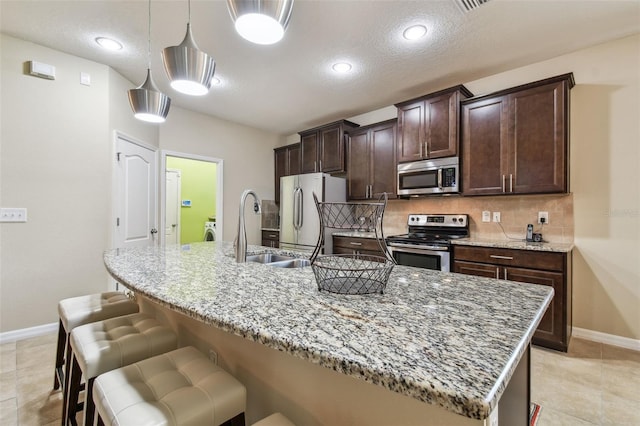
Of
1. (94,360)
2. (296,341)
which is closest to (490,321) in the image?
(296,341)

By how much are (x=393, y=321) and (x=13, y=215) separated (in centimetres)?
343

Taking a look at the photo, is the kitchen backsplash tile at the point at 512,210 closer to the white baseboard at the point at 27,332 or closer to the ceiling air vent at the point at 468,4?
the ceiling air vent at the point at 468,4

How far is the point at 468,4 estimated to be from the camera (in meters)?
2.03

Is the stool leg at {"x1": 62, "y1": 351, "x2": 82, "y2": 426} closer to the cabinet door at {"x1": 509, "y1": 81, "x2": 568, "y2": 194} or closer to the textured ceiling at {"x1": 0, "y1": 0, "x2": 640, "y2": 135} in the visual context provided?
the textured ceiling at {"x1": 0, "y1": 0, "x2": 640, "y2": 135}

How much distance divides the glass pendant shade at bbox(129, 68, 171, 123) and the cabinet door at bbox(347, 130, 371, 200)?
2662 mm

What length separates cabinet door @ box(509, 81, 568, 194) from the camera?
251 cm

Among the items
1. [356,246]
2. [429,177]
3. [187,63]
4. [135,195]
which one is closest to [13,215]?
[135,195]

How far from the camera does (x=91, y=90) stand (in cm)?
290

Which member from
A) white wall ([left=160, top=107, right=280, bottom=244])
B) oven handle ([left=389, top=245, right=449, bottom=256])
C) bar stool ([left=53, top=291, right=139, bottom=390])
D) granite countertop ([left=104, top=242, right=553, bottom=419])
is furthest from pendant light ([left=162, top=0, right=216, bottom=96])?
white wall ([left=160, top=107, right=280, bottom=244])

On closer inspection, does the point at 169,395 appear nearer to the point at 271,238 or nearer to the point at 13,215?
the point at 13,215

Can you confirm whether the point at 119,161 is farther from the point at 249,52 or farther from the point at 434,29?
the point at 434,29

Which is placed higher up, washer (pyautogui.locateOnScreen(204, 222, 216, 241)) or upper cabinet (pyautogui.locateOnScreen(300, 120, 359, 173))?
upper cabinet (pyautogui.locateOnScreen(300, 120, 359, 173))

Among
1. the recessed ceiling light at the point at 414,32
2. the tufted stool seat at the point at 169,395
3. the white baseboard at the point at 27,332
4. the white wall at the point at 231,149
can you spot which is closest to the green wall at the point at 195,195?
the white wall at the point at 231,149

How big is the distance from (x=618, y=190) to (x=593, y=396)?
1.73 m
